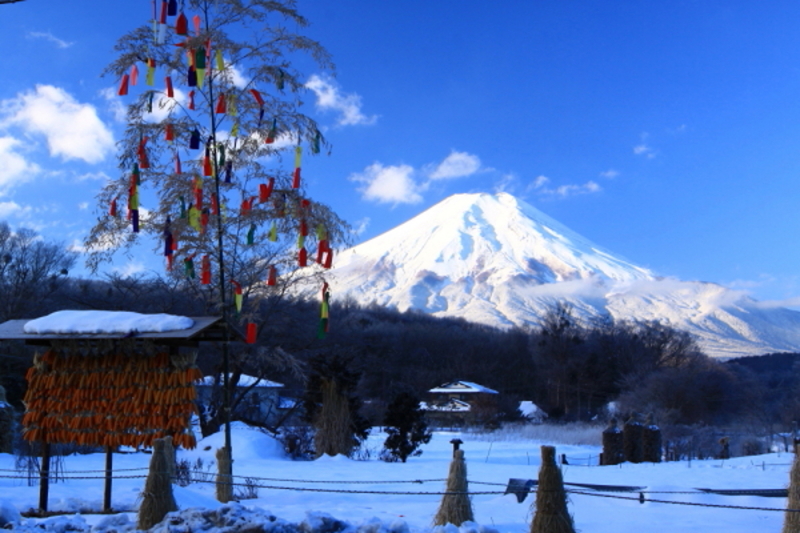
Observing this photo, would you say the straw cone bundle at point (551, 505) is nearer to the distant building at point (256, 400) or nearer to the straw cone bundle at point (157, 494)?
the straw cone bundle at point (157, 494)

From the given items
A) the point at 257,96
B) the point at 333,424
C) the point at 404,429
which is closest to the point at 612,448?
the point at 404,429

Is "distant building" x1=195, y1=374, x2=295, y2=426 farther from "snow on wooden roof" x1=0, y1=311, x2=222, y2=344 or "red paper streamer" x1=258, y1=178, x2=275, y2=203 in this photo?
"snow on wooden roof" x1=0, y1=311, x2=222, y2=344

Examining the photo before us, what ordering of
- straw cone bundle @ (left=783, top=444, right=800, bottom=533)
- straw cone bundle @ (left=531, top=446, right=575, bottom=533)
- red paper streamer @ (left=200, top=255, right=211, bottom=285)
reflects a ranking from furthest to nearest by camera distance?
red paper streamer @ (left=200, top=255, right=211, bottom=285), straw cone bundle @ (left=783, top=444, right=800, bottom=533), straw cone bundle @ (left=531, top=446, right=575, bottom=533)

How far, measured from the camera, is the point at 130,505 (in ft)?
24.4

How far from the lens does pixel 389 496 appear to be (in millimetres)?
9484

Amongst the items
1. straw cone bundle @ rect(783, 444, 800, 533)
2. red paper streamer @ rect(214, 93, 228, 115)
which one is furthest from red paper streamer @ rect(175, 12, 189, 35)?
straw cone bundle @ rect(783, 444, 800, 533)

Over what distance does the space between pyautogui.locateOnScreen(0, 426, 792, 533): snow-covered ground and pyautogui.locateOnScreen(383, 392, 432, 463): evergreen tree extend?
31cm

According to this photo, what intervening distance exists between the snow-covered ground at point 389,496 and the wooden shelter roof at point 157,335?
143cm

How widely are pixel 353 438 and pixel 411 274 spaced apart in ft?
356

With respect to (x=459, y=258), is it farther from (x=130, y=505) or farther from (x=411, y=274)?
(x=130, y=505)

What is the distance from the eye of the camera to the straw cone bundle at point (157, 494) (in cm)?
567

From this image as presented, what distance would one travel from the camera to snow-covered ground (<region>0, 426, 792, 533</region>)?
18.3 feet

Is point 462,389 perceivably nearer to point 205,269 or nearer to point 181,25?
point 205,269

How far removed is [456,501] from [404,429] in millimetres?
10073
